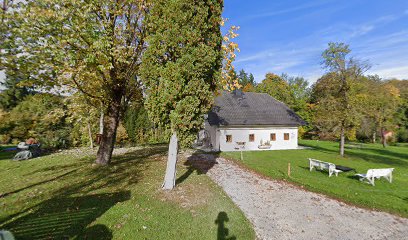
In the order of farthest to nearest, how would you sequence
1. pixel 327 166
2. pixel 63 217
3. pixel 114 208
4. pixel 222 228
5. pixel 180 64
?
1. pixel 327 166
2. pixel 180 64
3. pixel 114 208
4. pixel 222 228
5. pixel 63 217

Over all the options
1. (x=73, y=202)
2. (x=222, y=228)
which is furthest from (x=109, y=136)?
(x=222, y=228)

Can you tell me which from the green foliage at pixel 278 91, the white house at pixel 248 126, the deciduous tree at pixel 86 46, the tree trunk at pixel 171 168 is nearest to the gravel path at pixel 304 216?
the tree trunk at pixel 171 168

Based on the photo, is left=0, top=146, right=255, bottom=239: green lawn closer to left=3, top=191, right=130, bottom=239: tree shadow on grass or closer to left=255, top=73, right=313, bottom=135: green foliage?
left=3, top=191, right=130, bottom=239: tree shadow on grass

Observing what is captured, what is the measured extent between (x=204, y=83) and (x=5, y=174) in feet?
38.5

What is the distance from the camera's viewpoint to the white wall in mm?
23828

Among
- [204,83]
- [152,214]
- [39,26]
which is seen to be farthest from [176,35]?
[152,214]

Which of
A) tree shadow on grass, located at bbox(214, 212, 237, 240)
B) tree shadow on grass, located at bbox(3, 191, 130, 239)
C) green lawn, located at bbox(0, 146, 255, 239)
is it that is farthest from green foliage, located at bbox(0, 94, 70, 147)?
tree shadow on grass, located at bbox(214, 212, 237, 240)

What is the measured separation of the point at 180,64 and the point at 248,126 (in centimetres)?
1807

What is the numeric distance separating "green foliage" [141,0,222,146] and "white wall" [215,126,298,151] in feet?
49.2

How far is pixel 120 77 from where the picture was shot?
38.5 ft

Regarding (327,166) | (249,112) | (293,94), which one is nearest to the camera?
(327,166)

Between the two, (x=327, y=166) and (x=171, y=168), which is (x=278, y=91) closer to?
(x=327, y=166)

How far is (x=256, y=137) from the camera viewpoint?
25438mm

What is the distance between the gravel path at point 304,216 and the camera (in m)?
6.30
